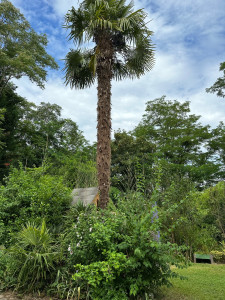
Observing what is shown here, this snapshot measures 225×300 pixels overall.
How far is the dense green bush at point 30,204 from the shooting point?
4.68 meters

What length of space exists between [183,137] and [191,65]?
295 inches

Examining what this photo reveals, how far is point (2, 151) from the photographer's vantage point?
13.3 m

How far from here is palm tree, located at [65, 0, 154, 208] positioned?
5.69 meters

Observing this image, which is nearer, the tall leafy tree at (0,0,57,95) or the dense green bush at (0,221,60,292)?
the dense green bush at (0,221,60,292)

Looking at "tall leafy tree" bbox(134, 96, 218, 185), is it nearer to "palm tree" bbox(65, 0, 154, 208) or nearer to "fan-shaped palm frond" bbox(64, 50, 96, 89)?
"palm tree" bbox(65, 0, 154, 208)

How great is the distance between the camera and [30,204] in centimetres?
487

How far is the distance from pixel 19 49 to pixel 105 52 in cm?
1025

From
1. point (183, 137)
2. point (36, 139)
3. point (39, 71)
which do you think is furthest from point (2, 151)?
point (183, 137)

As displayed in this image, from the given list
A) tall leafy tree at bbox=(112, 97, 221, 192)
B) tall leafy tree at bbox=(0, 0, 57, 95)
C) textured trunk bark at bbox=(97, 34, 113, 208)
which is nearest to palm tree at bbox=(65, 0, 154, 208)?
textured trunk bark at bbox=(97, 34, 113, 208)

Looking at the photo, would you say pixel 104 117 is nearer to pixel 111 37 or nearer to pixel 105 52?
pixel 105 52

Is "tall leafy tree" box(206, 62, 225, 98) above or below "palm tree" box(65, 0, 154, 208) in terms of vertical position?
above

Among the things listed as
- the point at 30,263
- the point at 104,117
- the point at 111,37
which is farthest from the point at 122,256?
the point at 111,37

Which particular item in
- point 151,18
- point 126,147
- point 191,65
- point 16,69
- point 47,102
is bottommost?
point 126,147

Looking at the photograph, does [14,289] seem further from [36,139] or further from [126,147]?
[36,139]
